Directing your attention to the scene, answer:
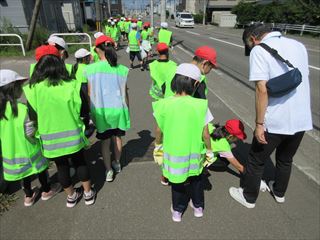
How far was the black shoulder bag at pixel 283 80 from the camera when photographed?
88.7 inches

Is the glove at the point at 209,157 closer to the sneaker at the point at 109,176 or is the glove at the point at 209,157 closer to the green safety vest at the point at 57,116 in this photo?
the green safety vest at the point at 57,116

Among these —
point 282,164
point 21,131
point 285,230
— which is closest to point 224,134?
point 282,164

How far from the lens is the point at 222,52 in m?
14.5

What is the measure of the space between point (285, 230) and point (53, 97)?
8.99 feet

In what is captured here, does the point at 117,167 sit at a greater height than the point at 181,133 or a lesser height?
lesser

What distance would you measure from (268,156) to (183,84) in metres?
1.34

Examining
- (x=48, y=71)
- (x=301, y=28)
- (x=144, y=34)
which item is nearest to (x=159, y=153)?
(x=48, y=71)

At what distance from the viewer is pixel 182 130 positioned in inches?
88.0

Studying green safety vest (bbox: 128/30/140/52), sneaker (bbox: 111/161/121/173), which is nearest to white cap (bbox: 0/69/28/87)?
sneaker (bbox: 111/161/121/173)

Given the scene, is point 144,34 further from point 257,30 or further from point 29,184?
point 29,184

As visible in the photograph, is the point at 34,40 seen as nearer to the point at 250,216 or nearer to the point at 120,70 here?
the point at 120,70

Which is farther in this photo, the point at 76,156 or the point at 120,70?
the point at 120,70

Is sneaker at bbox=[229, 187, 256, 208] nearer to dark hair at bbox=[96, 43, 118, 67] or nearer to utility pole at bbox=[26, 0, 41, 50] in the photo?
dark hair at bbox=[96, 43, 118, 67]

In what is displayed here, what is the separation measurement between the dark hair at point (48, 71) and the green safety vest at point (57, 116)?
4 cm
